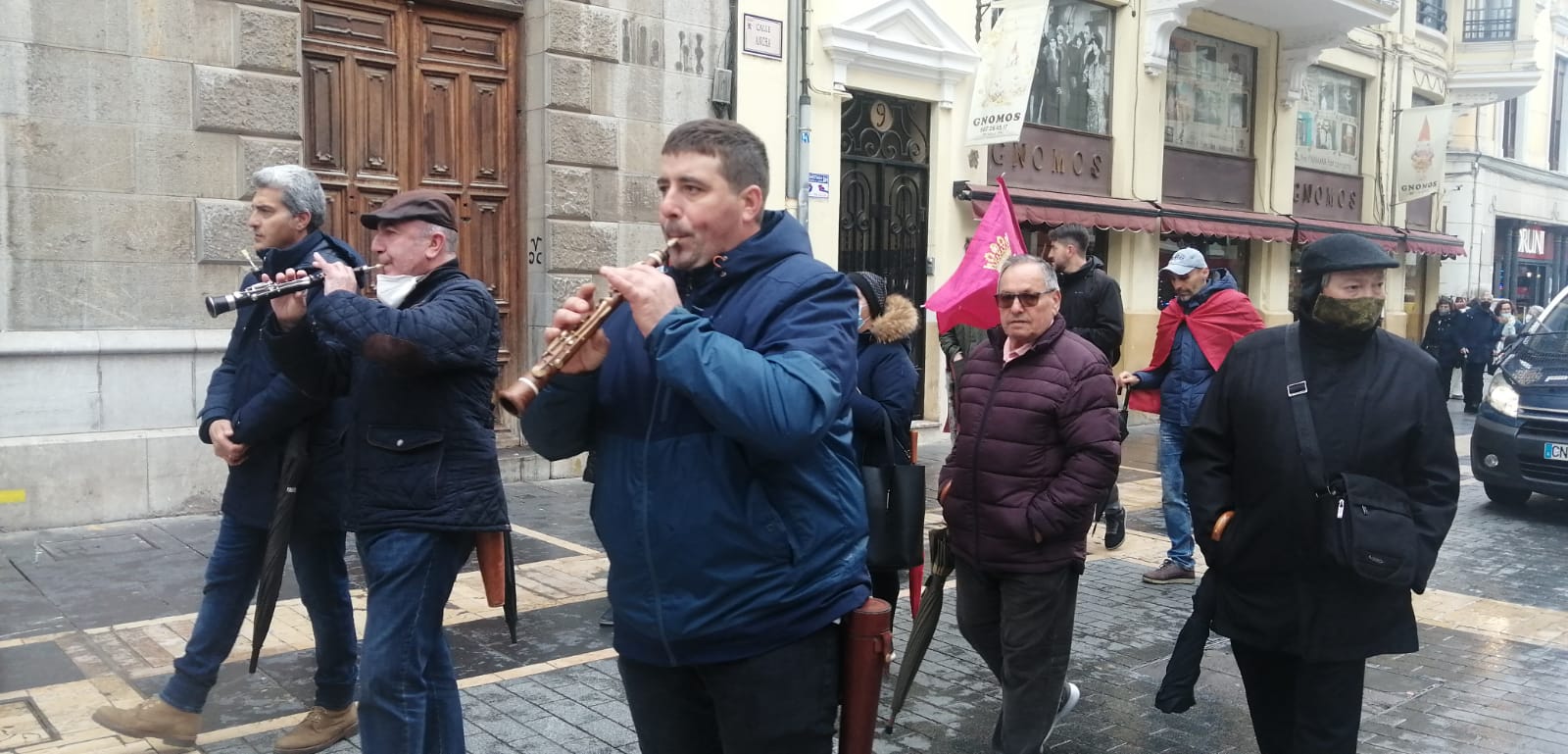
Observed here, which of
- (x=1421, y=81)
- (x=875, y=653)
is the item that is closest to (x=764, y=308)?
(x=875, y=653)

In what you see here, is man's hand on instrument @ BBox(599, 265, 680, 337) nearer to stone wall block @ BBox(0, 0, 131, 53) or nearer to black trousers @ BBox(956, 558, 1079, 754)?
black trousers @ BBox(956, 558, 1079, 754)

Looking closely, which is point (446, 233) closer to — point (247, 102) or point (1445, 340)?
point (247, 102)

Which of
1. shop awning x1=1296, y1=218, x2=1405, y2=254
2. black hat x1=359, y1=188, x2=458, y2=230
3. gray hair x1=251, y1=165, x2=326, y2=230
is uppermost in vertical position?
shop awning x1=1296, y1=218, x2=1405, y2=254

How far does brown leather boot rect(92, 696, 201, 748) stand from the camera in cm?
414

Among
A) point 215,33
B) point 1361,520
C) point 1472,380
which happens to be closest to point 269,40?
point 215,33

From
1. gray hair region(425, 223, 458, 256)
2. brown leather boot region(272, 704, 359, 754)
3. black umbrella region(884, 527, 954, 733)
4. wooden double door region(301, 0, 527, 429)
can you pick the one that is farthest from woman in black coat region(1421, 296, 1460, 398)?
gray hair region(425, 223, 458, 256)

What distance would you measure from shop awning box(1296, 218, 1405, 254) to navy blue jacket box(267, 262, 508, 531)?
617 inches

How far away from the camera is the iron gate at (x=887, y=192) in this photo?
495 inches

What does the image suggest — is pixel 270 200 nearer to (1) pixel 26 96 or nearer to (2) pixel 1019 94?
(1) pixel 26 96

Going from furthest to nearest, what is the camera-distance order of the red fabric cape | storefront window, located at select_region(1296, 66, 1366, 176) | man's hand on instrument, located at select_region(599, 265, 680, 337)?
storefront window, located at select_region(1296, 66, 1366, 176), the red fabric cape, man's hand on instrument, located at select_region(599, 265, 680, 337)

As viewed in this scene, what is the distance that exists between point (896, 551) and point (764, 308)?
6.98 feet

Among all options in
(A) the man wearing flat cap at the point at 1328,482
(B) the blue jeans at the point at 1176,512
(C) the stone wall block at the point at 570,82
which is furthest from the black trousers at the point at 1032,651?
(C) the stone wall block at the point at 570,82

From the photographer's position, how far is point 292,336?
375 cm

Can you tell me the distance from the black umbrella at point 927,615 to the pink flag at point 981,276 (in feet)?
7.33
